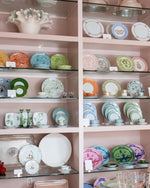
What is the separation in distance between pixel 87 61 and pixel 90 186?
137 centimetres

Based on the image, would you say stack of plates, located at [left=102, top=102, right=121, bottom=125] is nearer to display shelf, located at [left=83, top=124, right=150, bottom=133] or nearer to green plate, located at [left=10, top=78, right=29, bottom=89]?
display shelf, located at [left=83, top=124, right=150, bottom=133]

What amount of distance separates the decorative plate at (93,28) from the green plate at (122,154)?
130cm

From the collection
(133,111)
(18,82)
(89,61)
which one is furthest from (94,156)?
(18,82)

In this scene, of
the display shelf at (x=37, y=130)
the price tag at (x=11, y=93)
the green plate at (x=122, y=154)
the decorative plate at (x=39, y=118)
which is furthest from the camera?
the green plate at (x=122, y=154)

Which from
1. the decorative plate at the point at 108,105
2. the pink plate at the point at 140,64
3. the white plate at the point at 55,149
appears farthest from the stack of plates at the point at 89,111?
the pink plate at the point at 140,64

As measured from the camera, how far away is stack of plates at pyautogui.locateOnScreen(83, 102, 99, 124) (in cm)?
318

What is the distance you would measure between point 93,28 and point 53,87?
2.55 feet

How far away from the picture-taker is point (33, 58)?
3104mm

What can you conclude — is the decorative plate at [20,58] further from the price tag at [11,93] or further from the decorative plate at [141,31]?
the decorative plate at [141,31]

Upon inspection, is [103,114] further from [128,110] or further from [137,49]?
[137,49]

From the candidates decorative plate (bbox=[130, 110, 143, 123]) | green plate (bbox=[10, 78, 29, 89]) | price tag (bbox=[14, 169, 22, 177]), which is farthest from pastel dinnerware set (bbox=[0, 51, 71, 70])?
price tag (bbox=[14, 169, 22, 177])

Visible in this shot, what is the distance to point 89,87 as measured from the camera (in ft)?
10.6

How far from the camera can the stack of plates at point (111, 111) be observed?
3.23 m

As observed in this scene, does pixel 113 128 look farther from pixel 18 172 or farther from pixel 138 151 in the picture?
pixel 18 172
